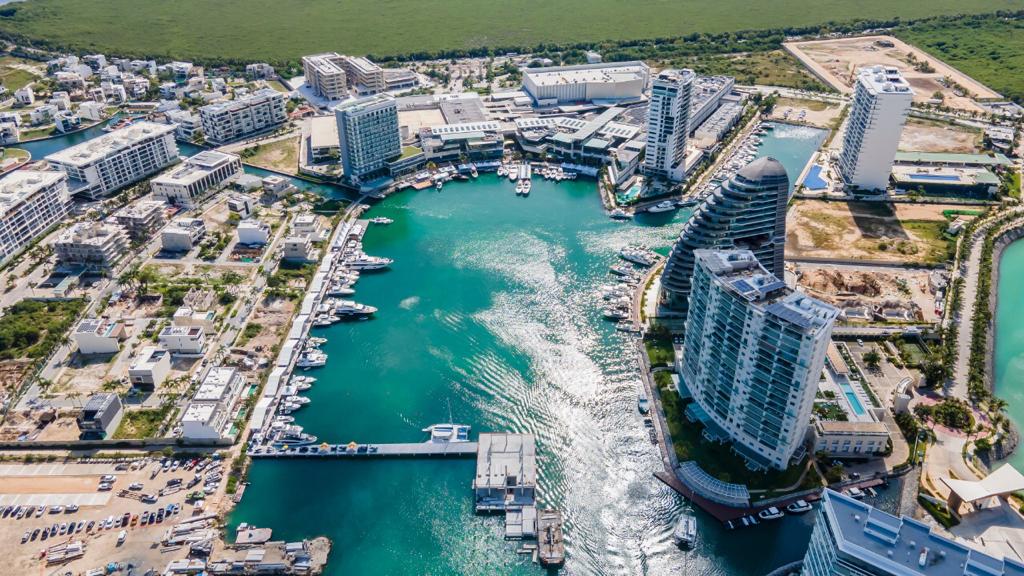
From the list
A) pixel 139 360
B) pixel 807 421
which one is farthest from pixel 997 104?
pixel 139 360

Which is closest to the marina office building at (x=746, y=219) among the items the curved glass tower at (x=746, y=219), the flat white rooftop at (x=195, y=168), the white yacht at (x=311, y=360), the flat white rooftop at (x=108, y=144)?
the curved glass tower at (x=746, y=219)

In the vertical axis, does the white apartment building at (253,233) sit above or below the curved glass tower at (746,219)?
below

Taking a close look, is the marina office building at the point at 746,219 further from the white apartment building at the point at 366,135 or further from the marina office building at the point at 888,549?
the white apartment building at the point at 366,135

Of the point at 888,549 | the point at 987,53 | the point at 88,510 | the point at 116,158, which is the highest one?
the point at 987,53

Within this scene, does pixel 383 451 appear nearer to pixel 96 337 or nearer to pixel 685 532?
pixel 685 532

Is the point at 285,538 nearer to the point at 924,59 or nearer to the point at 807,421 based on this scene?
the point at 807,421

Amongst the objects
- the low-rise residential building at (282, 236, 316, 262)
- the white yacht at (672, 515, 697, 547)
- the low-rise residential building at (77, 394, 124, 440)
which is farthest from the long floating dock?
the low-rise residential building at (282, 236, 316, 262)

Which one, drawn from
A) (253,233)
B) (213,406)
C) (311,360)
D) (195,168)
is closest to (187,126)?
(195,168)
